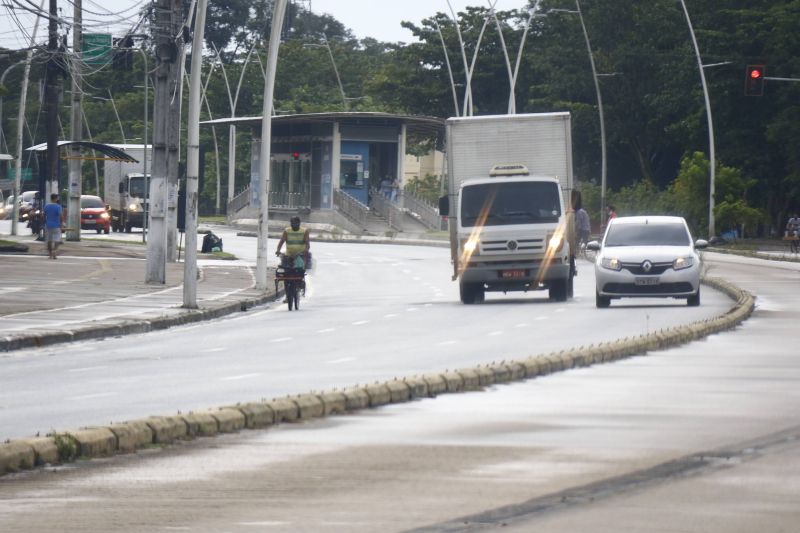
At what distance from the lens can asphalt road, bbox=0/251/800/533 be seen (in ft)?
28.4

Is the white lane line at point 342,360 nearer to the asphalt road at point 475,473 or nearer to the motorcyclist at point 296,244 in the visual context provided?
the asphalt road at point 475,473

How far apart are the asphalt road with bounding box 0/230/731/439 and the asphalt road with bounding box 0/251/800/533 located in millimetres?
2219

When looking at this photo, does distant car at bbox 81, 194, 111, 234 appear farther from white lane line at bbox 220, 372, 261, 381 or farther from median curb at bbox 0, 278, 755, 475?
white lane line at bbox 220, 372, 261, 381

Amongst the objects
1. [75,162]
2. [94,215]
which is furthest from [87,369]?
[94,215]

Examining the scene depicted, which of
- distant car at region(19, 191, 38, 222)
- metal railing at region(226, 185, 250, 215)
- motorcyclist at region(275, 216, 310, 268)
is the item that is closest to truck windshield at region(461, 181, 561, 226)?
motorcyclist at region(275, 216, 310, 268)

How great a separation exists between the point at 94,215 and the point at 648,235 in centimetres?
5007

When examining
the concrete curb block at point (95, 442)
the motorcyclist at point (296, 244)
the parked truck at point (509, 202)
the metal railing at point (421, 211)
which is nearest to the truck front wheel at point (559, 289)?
the parked truck at point (509, 202)

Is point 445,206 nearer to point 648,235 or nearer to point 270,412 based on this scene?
point 648,235

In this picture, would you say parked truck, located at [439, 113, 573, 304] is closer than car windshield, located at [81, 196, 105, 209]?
Yes

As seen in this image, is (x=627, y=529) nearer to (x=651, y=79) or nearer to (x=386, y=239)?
(x=386, y=239)

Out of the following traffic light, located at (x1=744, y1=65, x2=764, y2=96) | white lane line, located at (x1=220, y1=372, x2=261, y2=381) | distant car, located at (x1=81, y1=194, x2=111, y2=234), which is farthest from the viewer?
distant car, located at (x1=81, y1=194, x2=111, y2=234)

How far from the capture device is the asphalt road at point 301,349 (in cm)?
1523

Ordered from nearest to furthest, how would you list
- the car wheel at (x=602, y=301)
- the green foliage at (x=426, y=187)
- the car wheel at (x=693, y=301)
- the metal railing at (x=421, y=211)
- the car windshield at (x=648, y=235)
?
1. the car wheel at (x=602, y=301)
2. the car wheel at (x=693, y=301)
3. the car windshield at (x=648, y=235)
4. the metal railing at (x=421, y=211)
5. the green foliage at (x=426, y=187)

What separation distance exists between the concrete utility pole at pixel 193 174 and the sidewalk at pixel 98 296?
0.48 metres
